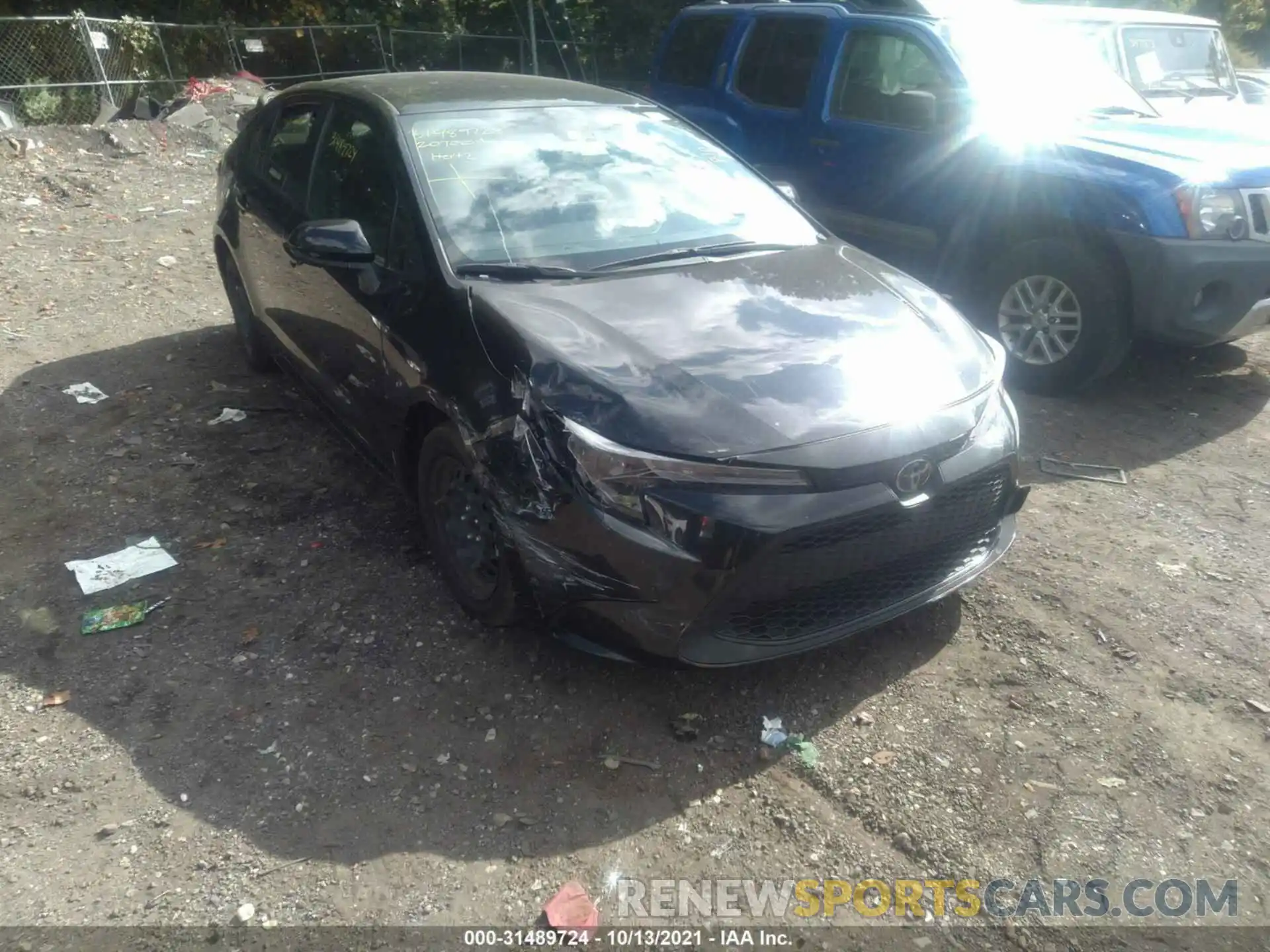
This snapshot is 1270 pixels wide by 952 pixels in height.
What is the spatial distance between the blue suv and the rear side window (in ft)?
0.24

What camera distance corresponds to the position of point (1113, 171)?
4918 millimetres

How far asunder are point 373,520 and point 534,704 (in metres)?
1.46

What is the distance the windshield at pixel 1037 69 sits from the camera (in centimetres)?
559

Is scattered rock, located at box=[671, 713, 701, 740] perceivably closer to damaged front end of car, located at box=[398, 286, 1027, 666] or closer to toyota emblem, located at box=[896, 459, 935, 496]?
damaged front end of car, located at box=[398, 286, 1027, 666]

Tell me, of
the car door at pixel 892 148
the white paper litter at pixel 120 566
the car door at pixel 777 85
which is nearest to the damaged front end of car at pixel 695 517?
the white paper litter at pixel 120 566

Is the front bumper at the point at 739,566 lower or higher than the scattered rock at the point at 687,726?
higher

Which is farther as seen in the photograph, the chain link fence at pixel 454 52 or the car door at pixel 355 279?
the chain link fence at pixel 454 52

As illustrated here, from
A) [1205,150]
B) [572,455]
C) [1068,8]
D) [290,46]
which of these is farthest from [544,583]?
[290,46]

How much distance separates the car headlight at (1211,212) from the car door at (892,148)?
124cm

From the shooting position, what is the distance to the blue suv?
4.80 metres

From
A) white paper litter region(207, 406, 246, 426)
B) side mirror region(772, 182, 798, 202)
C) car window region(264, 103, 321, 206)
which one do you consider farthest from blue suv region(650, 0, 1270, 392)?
white paper litter region(207, 406, 246, 426)

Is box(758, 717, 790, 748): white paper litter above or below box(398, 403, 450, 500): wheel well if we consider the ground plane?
below

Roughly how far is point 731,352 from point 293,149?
9.23ft

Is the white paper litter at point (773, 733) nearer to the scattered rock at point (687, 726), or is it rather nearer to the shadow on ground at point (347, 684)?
the shadow on ground at point (347, 684)
